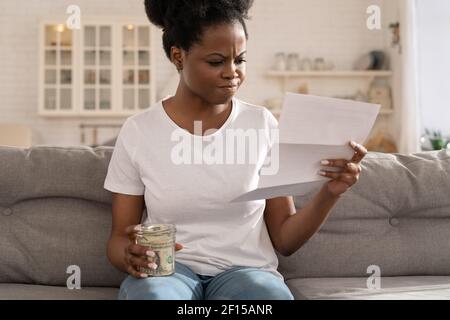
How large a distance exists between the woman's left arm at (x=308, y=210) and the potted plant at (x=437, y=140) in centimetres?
346

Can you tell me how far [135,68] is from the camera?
5430mm

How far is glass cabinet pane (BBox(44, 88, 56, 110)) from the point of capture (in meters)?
5.34

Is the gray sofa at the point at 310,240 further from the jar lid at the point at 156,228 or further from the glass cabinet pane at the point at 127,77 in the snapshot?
the glass cabinet pane at the point at 127,77

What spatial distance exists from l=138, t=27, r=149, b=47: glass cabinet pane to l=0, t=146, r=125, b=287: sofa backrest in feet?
12.8

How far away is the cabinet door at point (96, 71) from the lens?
17.6 feet

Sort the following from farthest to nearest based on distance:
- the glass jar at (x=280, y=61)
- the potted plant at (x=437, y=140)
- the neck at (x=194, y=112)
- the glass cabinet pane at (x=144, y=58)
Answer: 1. the glass jar at (x=280, y=61)
2. the glass cabinet pane at (x=144, y=58)
3. the potted plant at (x=437, y=140)
4. the neck at (x=194, y=112)

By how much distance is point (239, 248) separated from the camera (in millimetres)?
1354

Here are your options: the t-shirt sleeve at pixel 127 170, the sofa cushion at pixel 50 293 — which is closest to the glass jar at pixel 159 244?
the t-shirt sleeve at pixel 127 170

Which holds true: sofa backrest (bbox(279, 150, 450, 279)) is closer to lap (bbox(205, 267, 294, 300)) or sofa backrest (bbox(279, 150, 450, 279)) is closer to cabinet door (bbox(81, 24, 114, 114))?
lap (bbox(205, 267, 294, 300))

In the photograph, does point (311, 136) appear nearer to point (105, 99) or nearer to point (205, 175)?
point (205, 175)

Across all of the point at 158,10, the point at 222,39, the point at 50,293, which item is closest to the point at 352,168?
the point at 222,39

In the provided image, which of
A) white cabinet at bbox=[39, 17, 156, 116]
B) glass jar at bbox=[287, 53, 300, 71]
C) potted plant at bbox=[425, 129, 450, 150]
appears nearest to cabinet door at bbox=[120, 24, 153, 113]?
white cabinet at bbox=[39, 17, 156, 116]

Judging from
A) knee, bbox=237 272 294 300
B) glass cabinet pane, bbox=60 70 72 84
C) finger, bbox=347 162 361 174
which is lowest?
knee, bbox=237 272 294 300
